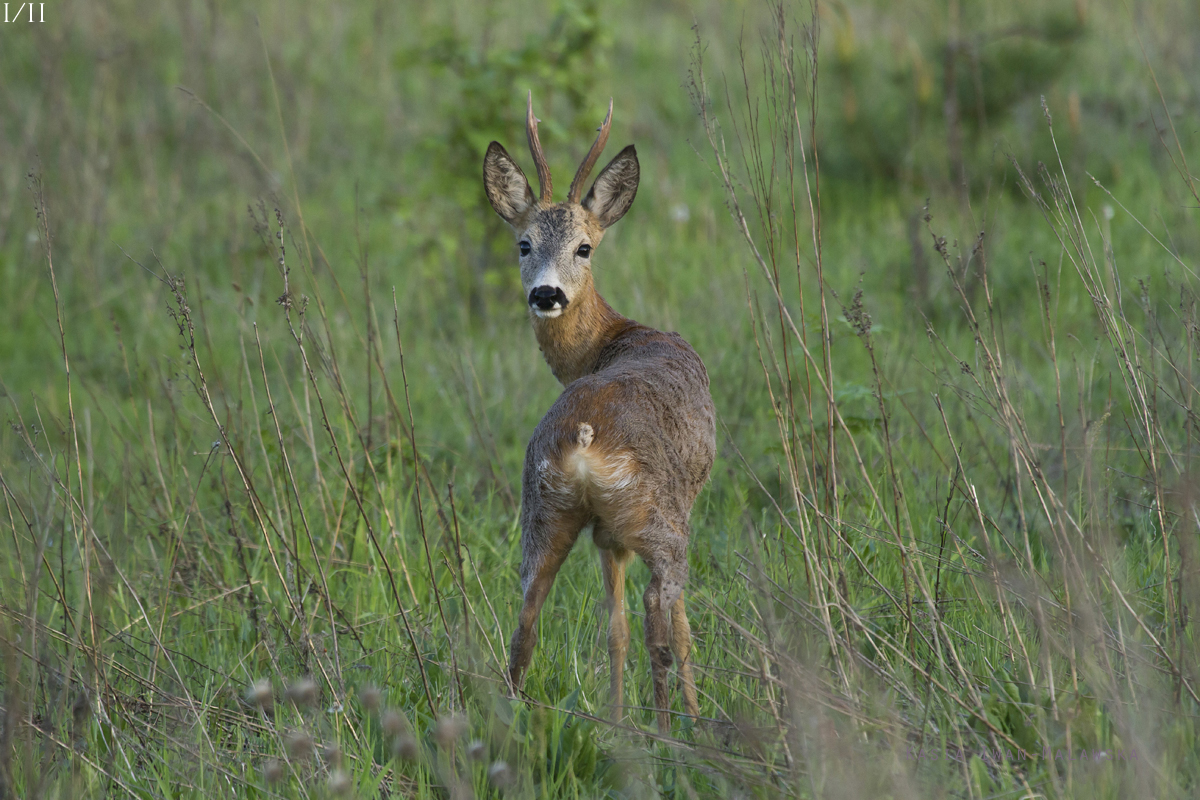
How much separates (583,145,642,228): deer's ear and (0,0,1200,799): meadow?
21.1 inches

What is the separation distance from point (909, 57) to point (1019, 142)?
1.17m

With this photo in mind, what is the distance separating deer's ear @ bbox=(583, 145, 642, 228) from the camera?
4.08 m

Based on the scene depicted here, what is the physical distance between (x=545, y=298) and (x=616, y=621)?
109cm

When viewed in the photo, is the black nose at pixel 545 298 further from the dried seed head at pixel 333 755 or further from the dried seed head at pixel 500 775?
the dried seed head at pixel 500 775

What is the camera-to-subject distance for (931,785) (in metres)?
2.17

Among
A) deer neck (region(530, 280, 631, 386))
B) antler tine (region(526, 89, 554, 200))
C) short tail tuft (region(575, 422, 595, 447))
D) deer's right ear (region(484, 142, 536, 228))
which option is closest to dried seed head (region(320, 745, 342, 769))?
short tail tuft (region(575, 422, 595, 447))

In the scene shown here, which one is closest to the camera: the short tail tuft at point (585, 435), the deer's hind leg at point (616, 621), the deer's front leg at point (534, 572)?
the short tail tuft at point (585, 435)

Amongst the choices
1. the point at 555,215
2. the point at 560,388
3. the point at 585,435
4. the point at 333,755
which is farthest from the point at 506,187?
the point at 333,755

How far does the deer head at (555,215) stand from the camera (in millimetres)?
3736

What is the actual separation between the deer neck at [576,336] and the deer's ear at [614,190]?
356 mm

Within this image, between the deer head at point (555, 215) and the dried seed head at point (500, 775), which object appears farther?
the deer head at point (555, 215)

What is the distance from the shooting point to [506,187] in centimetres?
425

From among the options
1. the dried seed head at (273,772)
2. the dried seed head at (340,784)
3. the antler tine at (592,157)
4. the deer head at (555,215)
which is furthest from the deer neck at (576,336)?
the dried seed head at (340,784)

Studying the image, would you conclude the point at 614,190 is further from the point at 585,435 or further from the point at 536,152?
the point at 585,435
